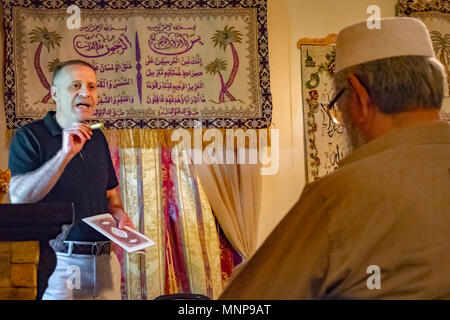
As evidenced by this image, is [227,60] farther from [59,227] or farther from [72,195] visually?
[59,227]

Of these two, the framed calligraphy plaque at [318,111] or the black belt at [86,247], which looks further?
the framed calligraphy plaque at [318,111]

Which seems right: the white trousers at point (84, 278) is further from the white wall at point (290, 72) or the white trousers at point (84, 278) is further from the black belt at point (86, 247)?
the white wall at point (290, 72)

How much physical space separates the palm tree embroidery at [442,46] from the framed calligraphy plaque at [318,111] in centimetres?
84

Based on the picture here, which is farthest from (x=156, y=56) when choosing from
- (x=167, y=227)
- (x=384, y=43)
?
(x=384, y=43)

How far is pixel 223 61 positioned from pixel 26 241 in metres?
3.30

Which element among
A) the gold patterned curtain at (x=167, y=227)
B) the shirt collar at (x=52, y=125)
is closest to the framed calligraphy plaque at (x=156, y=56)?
the gold patterned curtain at (x=167, y=227)

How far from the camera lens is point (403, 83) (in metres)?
1.46

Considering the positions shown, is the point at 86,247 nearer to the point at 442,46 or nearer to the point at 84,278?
the point at 84,278

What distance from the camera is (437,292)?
1.23 m

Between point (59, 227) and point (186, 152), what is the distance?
9.80 ft

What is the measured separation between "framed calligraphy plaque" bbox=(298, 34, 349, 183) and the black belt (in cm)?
167

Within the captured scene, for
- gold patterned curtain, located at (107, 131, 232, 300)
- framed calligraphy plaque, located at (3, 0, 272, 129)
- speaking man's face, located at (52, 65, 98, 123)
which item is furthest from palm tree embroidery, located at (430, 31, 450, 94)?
speaking man's face, located at (52, 65, 98, 123)

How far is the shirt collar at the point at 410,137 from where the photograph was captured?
54.1 inches
